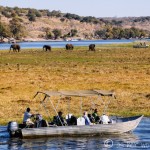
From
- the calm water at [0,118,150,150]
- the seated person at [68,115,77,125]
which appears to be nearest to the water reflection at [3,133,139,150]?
the calm water at [0,118,150,150]

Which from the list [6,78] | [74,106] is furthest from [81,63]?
[74,106]

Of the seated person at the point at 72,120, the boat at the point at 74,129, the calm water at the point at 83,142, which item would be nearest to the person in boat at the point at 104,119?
the boat at the point at 74,129

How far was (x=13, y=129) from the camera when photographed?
28.6 m

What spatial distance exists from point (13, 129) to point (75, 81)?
23.9 metres

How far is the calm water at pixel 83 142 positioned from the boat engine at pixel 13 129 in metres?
0.28

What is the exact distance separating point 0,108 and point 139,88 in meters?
13.4

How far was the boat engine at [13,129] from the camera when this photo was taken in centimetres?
2850

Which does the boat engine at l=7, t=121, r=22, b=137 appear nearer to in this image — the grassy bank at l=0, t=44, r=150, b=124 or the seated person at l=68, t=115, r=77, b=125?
the seated person at l=68, t=115, r=77, b=125

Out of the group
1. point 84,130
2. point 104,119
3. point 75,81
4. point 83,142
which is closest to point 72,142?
point 83,142

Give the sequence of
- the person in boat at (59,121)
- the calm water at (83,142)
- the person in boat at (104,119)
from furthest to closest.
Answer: the person in boat at (104,119) → the person in boat at (59,121) → the calm water at (83,142)

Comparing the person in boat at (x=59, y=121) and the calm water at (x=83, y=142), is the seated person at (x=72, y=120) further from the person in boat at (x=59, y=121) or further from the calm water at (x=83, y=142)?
the calm water at (x=83, y=142)

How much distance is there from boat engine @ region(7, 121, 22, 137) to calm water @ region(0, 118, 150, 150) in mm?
276

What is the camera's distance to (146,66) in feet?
224

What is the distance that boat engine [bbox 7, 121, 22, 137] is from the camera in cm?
2850
